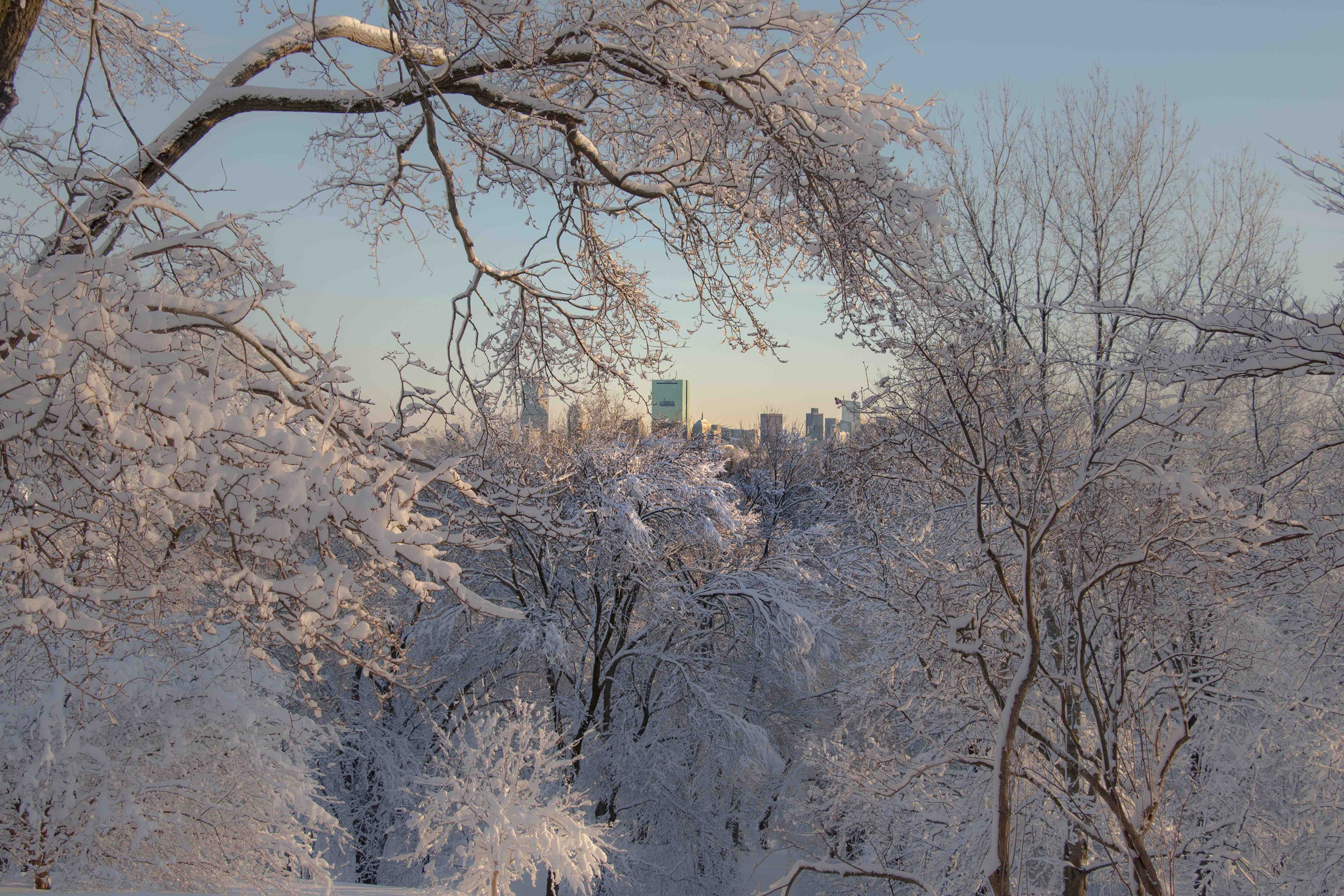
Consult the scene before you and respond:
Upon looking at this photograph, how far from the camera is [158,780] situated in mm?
8484

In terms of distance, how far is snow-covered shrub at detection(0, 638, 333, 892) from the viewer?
24.6 ft

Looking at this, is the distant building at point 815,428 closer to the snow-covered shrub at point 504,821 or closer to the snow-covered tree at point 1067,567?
the snow-covered tree at point 1067,567

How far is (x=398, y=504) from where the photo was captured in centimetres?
234

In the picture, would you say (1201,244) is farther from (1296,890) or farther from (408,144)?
(408,144)

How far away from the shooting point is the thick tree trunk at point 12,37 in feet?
8.78

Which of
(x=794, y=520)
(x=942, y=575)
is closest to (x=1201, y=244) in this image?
(x=942, y=575)

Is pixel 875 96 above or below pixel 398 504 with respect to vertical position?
above

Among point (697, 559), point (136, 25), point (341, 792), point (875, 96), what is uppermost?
point (136, 25)

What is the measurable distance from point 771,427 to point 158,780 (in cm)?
2831

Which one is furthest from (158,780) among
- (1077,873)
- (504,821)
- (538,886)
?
(1077,873)

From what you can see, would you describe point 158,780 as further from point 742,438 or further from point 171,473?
point 742,438

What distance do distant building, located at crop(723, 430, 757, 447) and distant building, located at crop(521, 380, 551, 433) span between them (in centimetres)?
3120

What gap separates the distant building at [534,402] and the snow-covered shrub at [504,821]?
16.8ft

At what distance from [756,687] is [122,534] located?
564 inches
